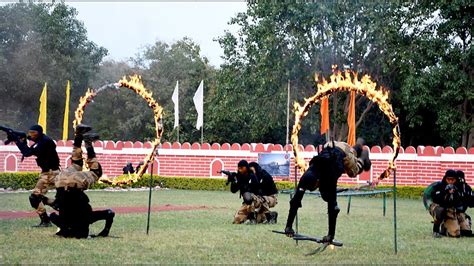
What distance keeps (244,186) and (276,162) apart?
1343cm

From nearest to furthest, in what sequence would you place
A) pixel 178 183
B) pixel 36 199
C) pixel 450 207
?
1. pixel 36 199
2. pixel 450 207
3. pixel 178 183

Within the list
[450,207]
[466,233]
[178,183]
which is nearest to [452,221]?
[450,207]

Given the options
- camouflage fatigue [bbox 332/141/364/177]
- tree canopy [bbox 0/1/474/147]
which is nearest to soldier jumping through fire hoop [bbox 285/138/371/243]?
camouflage fatigue [bbox 332/141/364/177]

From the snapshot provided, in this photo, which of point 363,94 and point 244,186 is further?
point 244,186

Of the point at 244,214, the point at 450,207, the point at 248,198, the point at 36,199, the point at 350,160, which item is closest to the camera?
the point at 350,160

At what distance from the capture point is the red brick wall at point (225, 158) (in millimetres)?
26812

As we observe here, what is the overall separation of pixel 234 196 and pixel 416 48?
11.2 metres

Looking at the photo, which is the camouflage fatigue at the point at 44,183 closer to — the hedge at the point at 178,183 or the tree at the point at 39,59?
the hedge at the point at 178,183

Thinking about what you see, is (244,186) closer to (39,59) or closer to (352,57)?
(352,57)

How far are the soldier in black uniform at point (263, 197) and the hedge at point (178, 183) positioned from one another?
473 inches

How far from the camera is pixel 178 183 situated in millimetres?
29641

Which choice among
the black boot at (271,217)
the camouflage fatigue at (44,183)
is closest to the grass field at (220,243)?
the black boot at (271,217)

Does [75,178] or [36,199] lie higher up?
[75,178]

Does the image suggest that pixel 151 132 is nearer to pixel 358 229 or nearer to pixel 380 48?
pixel 380 48
